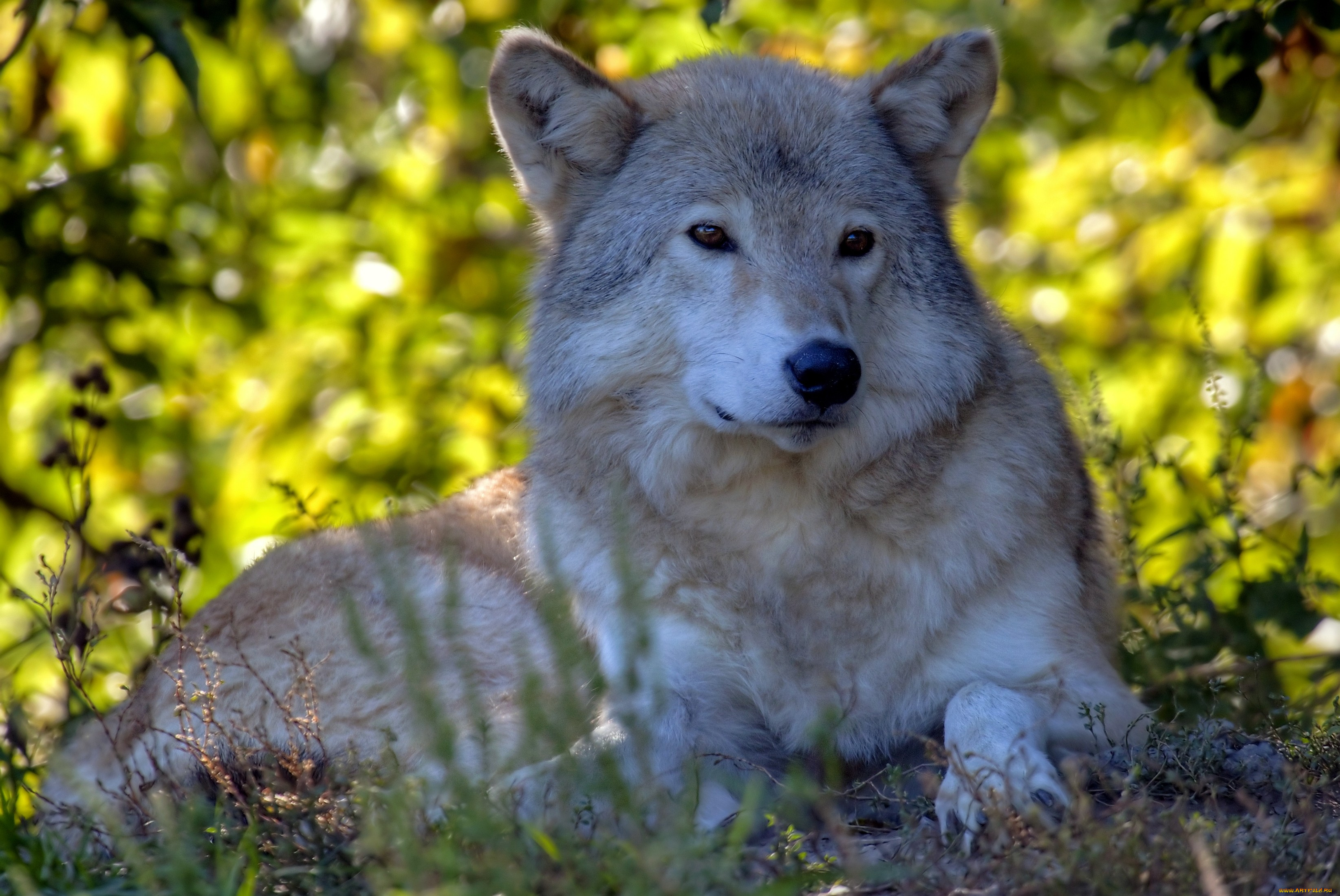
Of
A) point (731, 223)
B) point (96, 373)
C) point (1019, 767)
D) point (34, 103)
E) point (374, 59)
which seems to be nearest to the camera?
point (1019, 767)

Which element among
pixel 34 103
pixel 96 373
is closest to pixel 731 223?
pixel 96 373

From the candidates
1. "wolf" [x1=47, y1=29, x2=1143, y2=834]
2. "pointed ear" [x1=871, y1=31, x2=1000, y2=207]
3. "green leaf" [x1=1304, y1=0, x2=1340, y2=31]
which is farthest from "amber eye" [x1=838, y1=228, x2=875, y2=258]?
"green leaf" [x1=1304, y1=0, x2=1340, y2=31]

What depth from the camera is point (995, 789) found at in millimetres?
2652

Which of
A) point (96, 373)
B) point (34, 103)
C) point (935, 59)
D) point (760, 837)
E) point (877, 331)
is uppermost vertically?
point (34, 103)

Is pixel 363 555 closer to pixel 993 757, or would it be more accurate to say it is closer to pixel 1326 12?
pixel 993 757

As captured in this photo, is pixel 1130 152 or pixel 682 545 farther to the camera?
pixel 1130 152

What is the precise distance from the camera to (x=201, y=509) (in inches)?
237

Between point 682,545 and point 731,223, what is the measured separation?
2.88 ft

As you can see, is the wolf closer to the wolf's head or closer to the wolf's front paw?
the wolf's head

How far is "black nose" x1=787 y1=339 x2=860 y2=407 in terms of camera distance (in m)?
3.05

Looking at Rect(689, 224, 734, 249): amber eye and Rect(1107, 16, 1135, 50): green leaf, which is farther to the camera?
Rect(1107, 16, 1135, 50): green leaf

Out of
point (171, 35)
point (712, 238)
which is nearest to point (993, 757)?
point (712, 238)

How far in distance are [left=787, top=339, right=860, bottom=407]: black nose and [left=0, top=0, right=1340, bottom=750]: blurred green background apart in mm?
1661

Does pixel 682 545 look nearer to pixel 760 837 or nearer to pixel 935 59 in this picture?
pixel 760 837
